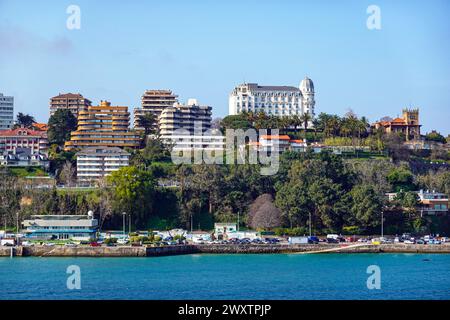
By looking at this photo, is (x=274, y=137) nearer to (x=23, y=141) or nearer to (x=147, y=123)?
(x=147, y=123)

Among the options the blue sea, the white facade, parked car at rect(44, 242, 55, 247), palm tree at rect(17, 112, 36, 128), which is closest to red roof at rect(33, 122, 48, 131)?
palm tree at rect(17, 112, 36, 128)

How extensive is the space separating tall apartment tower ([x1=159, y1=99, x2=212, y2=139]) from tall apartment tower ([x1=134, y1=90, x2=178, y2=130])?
5.19 m

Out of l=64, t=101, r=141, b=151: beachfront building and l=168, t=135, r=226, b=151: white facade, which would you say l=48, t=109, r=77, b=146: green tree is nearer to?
l=64, t=101, r=141, b=151: beachfront building

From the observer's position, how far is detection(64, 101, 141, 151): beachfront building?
76000mm

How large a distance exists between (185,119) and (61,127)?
35.4 feet

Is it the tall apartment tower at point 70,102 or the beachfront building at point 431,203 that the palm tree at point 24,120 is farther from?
the beachfront building at point 431,203

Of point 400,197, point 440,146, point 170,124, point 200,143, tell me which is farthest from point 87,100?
point 400,197

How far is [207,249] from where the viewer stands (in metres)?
49.9

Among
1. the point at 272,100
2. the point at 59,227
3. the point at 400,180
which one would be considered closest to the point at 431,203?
the point at 400,180

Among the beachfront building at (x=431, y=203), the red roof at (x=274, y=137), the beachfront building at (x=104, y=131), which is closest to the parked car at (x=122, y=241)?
the beachfront building at (x=431, y=203)

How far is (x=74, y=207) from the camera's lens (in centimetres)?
5788

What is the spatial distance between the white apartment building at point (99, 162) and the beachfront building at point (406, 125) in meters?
25.1

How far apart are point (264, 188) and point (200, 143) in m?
16.0

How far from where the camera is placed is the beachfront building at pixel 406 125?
271ft
